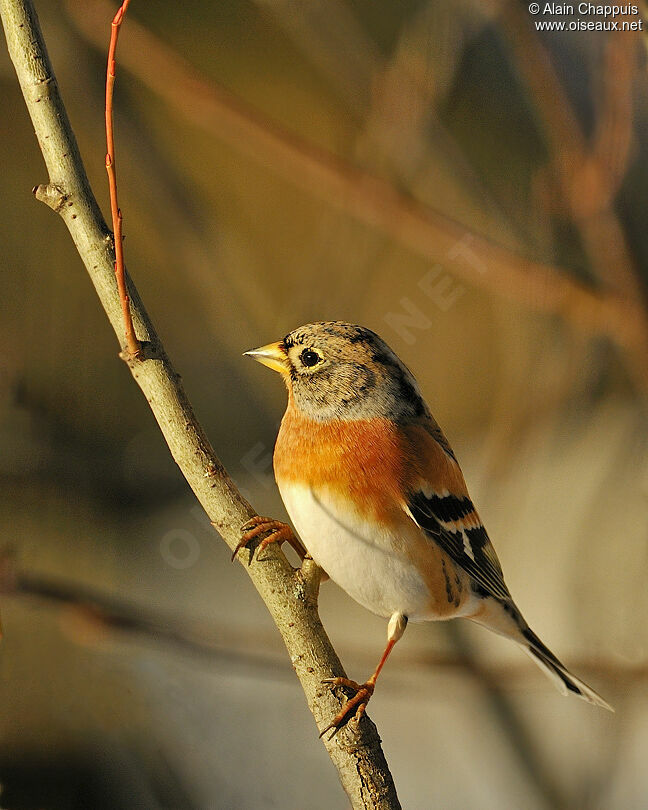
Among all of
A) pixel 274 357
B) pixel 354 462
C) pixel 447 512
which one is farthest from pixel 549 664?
pixel 274 357

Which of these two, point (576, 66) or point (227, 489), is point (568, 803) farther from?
point (576, 66)

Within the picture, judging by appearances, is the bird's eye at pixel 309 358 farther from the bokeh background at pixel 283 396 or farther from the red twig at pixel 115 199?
the bokeh background at pixel 283 396

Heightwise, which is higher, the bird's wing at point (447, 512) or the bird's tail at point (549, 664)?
the bird's wing at point (447, 512)

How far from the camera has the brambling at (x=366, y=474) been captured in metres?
0.70

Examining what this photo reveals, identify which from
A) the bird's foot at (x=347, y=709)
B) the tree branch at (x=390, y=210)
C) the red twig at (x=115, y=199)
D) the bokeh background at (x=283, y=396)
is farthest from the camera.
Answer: the bokeh background at (x=283, y=396)

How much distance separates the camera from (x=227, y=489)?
23.6 inches

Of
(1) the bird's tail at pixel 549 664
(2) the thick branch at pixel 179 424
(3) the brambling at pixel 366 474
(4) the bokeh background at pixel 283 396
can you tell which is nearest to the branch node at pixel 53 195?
(2) the thick branch at pixel 179 424

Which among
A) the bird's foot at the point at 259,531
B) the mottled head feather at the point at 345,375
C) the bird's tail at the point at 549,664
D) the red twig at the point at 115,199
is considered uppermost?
the red twig at the point at 115,199

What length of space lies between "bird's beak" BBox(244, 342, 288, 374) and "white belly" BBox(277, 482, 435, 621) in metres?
0.11

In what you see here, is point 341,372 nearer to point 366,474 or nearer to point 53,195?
point 366,474

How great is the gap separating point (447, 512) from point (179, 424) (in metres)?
0.30

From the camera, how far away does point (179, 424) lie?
58 centimetres

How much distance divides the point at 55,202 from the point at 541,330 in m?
0.83

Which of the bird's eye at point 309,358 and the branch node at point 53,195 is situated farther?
the bird's eye at point 309,358
